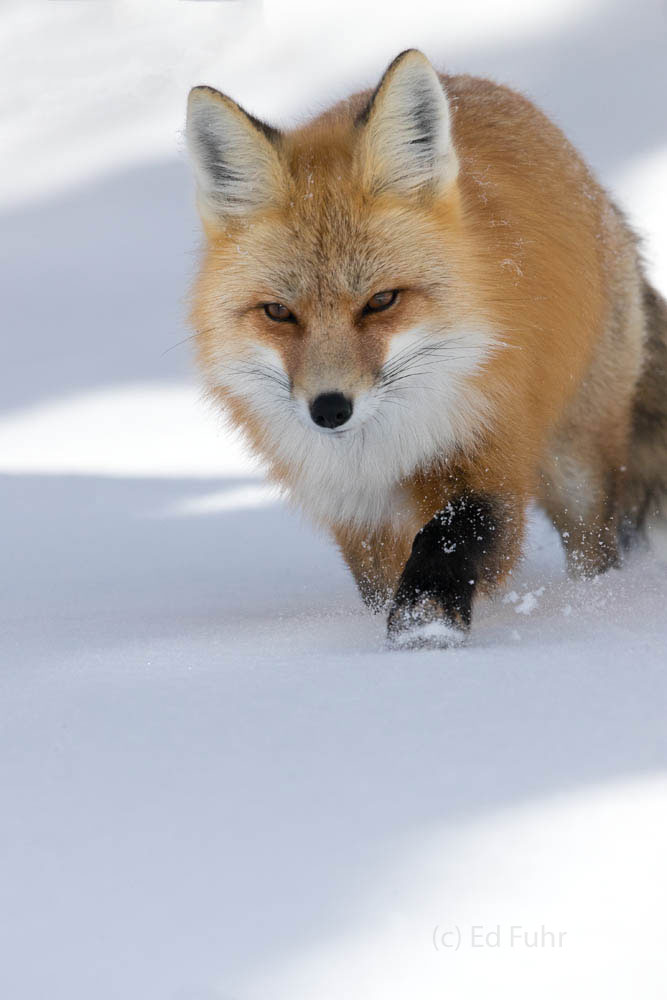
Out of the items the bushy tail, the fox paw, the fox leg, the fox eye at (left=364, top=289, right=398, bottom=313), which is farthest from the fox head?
the bushy tail

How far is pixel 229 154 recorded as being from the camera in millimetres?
3031

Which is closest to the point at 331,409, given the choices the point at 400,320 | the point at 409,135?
the point at 400,320

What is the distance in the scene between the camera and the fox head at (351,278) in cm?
283

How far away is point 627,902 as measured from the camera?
155cm

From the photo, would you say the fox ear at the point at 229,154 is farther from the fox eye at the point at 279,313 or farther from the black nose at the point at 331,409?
the black nose at the point at 331,409

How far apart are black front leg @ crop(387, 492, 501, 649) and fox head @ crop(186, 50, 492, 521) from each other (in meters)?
0.19

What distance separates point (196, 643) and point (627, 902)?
1611mm

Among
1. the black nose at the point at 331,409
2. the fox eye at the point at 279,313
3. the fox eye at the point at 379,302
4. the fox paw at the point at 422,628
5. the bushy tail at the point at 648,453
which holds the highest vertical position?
the fox eye at the point at 379,302

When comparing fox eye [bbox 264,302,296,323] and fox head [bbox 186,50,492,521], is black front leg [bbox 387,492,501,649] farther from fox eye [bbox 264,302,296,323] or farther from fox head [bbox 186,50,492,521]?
fox eye [bbox 264,302,296,323]

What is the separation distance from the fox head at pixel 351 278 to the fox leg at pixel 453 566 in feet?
0.62

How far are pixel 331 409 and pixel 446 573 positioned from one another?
1.67 ft

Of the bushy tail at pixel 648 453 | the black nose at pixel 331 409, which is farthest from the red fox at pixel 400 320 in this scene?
the bushy tail at pixel 648 453

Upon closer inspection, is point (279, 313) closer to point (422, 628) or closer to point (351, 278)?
point (351, 278)

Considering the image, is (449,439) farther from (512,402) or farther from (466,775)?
(466,775)
